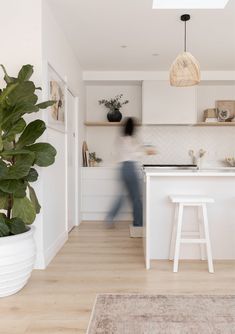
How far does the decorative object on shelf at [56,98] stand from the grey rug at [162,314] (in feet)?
5.85

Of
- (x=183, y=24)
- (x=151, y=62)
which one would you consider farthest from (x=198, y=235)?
(x=151, y=62)

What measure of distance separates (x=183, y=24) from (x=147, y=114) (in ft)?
6.69

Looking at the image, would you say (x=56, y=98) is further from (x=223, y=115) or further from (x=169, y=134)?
(x=223, y=115)

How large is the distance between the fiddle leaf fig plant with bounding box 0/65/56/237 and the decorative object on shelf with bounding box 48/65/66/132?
711 millimetres

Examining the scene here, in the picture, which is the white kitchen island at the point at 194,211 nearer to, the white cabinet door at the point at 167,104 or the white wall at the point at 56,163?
the white wall at the point at 56,163

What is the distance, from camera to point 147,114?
550 cm

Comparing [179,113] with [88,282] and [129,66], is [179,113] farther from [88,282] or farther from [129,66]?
[88,282]

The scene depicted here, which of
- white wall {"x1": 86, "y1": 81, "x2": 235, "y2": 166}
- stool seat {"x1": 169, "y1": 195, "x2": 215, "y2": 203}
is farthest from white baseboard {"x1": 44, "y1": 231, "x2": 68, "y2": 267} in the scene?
white wall {"x1": 86, "y1": 81, "x2": 235, "y2": 166}

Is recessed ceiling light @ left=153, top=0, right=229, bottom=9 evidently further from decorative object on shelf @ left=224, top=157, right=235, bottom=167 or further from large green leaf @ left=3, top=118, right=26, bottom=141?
decorative object on shelf @ left=224, top=157, right=235, bottom=167

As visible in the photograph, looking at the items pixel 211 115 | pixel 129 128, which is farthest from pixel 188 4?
pixel 211 115

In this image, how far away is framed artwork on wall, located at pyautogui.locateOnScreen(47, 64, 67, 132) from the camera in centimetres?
323

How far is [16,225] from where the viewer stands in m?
2.39

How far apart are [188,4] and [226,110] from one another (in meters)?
2.78

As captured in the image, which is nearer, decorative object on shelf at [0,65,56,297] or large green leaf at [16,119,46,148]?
decorative object on shelf at [0,65,56,297]
